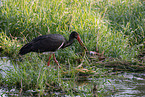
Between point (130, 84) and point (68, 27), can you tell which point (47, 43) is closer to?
point (68, 27)

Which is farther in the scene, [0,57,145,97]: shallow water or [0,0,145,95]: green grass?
[0,0,145,95]: green grass

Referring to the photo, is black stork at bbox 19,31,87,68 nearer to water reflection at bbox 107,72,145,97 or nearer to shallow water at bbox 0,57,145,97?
shallow water at bbox 0,57,145,97

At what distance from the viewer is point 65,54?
879 centimetres

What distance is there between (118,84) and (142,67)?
153 cm

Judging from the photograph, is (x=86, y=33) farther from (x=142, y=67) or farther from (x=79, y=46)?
(x=142, y=67)

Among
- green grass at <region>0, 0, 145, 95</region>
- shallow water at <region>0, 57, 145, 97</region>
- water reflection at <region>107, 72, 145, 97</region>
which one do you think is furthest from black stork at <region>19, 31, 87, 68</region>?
water reflection at <region>107, 72, 145, 97</region>

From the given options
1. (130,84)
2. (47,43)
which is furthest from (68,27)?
(130,84)

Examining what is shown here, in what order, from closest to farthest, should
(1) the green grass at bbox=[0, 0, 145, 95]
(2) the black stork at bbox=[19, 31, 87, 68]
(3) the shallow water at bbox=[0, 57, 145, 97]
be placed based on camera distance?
(3) the shallow water at bbox=[0, 57, 145, 97] < (2) the black stork at bbox=[19, 31, 87, 68] < (1) the green grass at bbox=[0, 0, 145, 95]

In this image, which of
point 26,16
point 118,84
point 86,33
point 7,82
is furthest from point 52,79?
point 26,16

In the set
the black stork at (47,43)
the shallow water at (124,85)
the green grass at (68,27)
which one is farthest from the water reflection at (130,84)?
the black stork at (47,43)

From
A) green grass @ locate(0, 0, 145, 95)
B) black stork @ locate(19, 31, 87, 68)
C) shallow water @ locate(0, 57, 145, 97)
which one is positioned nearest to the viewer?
shallow water @ locate(0, 57, 145, 97)

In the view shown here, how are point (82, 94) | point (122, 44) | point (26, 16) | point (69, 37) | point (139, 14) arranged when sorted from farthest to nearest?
point (139, 14) → point (26, 16) → point (122, 44) → point (69, 37) → point (82, 94)

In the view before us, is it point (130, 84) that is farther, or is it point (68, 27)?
point (68, 27)

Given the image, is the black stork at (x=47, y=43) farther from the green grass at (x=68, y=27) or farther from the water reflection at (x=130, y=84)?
the water reflection at (x=130, y=84)
